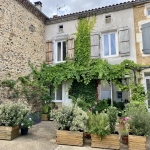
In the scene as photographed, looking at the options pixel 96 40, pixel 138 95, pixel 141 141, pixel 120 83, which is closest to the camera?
pixel 141 141

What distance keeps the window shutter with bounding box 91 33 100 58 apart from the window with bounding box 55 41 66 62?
6.71 ft

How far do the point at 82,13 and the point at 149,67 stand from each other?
5065mm

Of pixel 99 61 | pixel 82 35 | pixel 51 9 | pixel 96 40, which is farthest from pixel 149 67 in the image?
pixel 51 9

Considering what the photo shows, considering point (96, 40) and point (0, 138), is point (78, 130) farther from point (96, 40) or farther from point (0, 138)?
point (96, 40)

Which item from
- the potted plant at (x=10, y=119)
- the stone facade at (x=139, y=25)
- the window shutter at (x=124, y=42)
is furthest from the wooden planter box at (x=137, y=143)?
the window shutter at (x=124, y=42)

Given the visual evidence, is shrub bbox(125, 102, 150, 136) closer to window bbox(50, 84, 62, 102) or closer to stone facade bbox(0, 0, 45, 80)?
Answer: stone facade bbox(0, 0, 45, 80)

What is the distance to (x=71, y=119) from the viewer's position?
4.77 m

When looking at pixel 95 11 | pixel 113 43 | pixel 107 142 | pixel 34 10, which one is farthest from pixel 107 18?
pixel 107 142

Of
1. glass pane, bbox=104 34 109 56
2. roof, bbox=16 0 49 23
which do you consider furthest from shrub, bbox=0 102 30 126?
roof, bbox=16 0 49 23

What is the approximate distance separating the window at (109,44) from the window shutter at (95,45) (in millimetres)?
412

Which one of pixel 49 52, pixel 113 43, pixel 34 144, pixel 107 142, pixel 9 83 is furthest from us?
pixel 49 52

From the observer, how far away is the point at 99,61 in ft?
28.3

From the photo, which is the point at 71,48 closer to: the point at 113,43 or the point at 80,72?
the point at 80,72

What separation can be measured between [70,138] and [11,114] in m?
2.21
